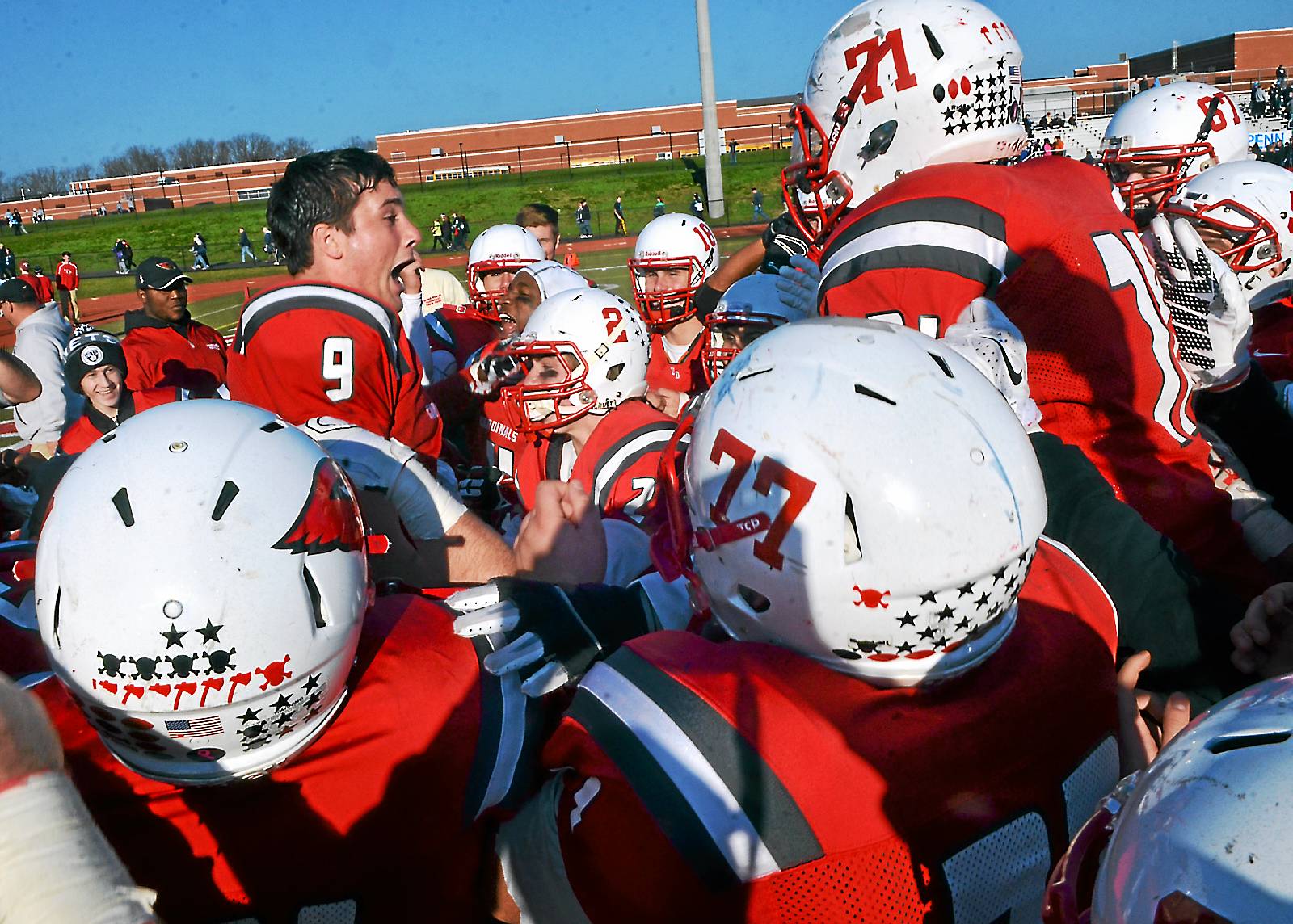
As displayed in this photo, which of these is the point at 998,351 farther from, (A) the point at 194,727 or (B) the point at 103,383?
(B) the point at 103,383

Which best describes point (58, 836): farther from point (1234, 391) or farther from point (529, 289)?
point (529, 289)

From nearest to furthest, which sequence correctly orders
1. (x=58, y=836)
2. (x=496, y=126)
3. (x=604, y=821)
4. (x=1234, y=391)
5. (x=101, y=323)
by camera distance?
1. (x=58, y=836)
2. (x=604, y=821)
3. (x=1234, y=391)
4. (x=101, y=323)
5. (x=496, y=126)

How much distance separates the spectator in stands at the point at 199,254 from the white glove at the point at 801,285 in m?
36.6

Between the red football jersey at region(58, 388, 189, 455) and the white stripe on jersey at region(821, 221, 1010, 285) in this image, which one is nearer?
the white stripe on jersey at region(821, 221, 1010, 285)

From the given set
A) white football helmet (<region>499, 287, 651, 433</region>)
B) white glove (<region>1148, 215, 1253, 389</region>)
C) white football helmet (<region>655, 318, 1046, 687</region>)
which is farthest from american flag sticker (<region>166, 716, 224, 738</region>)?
white glove (<region>1148, 215, 1253, 389</region>)

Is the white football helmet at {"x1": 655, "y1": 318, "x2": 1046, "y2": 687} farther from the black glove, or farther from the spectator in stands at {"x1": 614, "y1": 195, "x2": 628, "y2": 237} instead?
the spectator in stands at {"x1": 614, "y1": 195, "x2": 628, "y2": 237}

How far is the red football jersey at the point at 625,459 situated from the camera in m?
3.78

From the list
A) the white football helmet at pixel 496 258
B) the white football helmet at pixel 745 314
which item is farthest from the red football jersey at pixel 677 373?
the white football helmet at pixel 496 258

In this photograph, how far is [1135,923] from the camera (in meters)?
1.05

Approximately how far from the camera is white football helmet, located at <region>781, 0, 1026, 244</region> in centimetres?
290

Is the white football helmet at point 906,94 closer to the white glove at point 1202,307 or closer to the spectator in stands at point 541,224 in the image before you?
the white glove at point 1202,307

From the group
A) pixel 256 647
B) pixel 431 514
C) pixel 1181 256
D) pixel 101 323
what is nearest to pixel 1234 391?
pixel 1181 256

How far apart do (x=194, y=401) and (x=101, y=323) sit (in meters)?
26.7

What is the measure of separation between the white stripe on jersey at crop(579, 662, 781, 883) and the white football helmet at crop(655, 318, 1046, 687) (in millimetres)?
307
